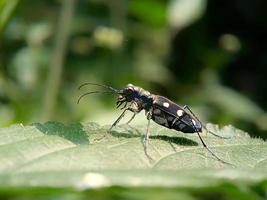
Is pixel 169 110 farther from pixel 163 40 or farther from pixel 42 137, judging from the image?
pixel 163 40

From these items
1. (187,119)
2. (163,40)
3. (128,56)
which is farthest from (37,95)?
(187,119)

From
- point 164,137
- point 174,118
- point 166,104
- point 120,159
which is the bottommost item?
point 120,159

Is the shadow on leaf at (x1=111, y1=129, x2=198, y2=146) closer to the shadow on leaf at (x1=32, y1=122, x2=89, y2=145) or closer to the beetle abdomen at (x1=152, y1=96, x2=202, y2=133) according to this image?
the beetle abdomen at (x1=152, y1=96, x2=202, y2=133)

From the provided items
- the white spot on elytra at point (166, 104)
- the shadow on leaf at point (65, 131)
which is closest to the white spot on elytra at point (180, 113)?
the white spot on elytra at point (166, 104)

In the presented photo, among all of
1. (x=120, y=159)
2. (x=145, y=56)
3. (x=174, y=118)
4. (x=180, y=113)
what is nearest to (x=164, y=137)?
(x=174, y=118)

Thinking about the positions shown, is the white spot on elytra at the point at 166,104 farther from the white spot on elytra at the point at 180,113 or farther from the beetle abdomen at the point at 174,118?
the white spot on elytra at the point at 180,113

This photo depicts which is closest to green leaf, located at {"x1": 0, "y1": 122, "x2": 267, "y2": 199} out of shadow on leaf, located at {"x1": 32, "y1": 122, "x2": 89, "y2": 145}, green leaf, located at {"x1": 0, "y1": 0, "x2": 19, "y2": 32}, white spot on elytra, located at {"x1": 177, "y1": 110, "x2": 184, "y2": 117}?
shadow on leaf, located at {"x1": 32, "y1": 122, "x2": 89, "y2": 145}

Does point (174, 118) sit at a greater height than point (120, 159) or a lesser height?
greater

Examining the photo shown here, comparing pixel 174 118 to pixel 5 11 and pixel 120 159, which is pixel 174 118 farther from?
pixel 120 159
